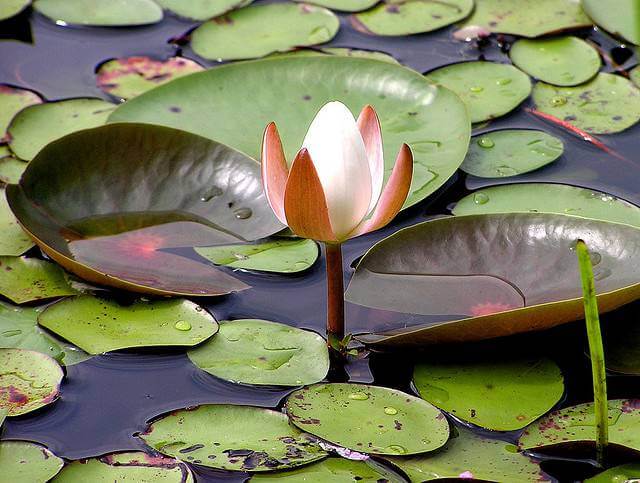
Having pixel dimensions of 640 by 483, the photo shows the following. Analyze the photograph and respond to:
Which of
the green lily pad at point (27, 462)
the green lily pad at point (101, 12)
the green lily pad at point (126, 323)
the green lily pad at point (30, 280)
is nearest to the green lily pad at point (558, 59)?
the green lily pad at point (101, 12)

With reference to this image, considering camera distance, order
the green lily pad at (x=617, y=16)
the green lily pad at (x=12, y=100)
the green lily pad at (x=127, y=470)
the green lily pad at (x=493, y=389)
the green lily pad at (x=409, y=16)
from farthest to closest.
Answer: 1. the green lily pad at (x=409, y=16)
2. the green lily pad at (x=617, y=16)
3. the green lily pad at (x=12, y=100)
4. the green lily pad at (x=493, y=389)
5. the green lily pad at (x=127, y=470)

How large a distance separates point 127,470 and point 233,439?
21cm

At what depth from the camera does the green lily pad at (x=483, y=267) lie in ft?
6.86

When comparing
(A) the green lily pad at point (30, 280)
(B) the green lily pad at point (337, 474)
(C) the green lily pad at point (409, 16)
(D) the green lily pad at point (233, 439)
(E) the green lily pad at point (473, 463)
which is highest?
(C) the green lily pad at point (409, 16)

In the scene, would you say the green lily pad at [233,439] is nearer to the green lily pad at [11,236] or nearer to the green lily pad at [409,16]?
the green lily pad at [11,236]

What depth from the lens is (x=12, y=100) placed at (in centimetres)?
297

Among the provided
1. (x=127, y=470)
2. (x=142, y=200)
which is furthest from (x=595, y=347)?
(x=142, y=200)

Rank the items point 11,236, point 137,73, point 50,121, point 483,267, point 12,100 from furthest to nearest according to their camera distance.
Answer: point 137,73
point 12,100
point 50,121
point 11,236
point 483,267

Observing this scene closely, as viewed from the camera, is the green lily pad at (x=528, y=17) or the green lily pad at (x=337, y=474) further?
the green lily pad at (x=528, y=17)

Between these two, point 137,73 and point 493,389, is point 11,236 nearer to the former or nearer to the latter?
point 137,73

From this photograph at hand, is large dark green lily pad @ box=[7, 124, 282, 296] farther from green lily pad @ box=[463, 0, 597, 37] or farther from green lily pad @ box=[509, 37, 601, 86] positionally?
green lily pad @ box=[463, 0, 597, 37]

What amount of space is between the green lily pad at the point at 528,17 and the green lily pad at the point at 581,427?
1632mm

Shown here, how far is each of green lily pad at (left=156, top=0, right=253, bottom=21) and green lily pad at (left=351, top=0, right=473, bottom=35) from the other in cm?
A: 44

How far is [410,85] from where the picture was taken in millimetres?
2775
